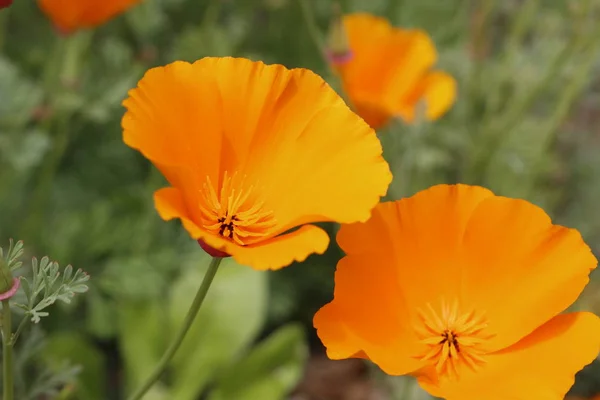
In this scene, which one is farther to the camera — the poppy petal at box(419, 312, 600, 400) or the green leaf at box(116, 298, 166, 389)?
the green leaf at box(116, 298, 166, 389)

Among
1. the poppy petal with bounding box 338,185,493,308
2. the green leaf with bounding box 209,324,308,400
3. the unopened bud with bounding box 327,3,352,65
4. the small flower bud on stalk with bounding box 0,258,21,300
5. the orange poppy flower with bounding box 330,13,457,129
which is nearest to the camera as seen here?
the small flower bud on stalk with bounding box 0,258,21,300

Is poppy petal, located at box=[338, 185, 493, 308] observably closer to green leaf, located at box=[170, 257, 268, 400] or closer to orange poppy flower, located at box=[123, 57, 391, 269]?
orange poppy flower, located at box=[123, 57, 391, 269]

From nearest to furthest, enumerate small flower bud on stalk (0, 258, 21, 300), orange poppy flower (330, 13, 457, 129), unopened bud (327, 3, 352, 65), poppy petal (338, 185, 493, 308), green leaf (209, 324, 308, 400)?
small flower bud on stalk (0, 258, 21, 300) < poppy petal (338, 185, 493, 308) < unopened bud (327, 3, 352, 65) < green leaf (209, 324, 308, 400) < orange poppy flower (330, 13, 457, 129)

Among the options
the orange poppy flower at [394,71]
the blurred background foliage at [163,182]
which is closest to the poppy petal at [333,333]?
the blurred background foliage at [163,182]

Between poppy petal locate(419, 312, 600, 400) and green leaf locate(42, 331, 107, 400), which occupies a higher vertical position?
green leaf locate(42, 331, 107, 400)

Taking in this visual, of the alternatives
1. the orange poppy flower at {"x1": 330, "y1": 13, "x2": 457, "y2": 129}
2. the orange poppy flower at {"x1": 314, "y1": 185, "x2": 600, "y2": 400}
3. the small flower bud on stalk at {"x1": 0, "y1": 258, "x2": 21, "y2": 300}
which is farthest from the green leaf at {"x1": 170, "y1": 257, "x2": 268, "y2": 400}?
the small flower bud on stalk at {"x1": 0, "y1": 258, "x2": 21, "y2": 300}

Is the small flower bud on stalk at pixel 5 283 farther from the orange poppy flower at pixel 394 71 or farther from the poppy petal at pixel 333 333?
the orange poppy flower at pixel 394 71

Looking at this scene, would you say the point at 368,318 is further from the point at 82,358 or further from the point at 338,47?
the point at 82,358
